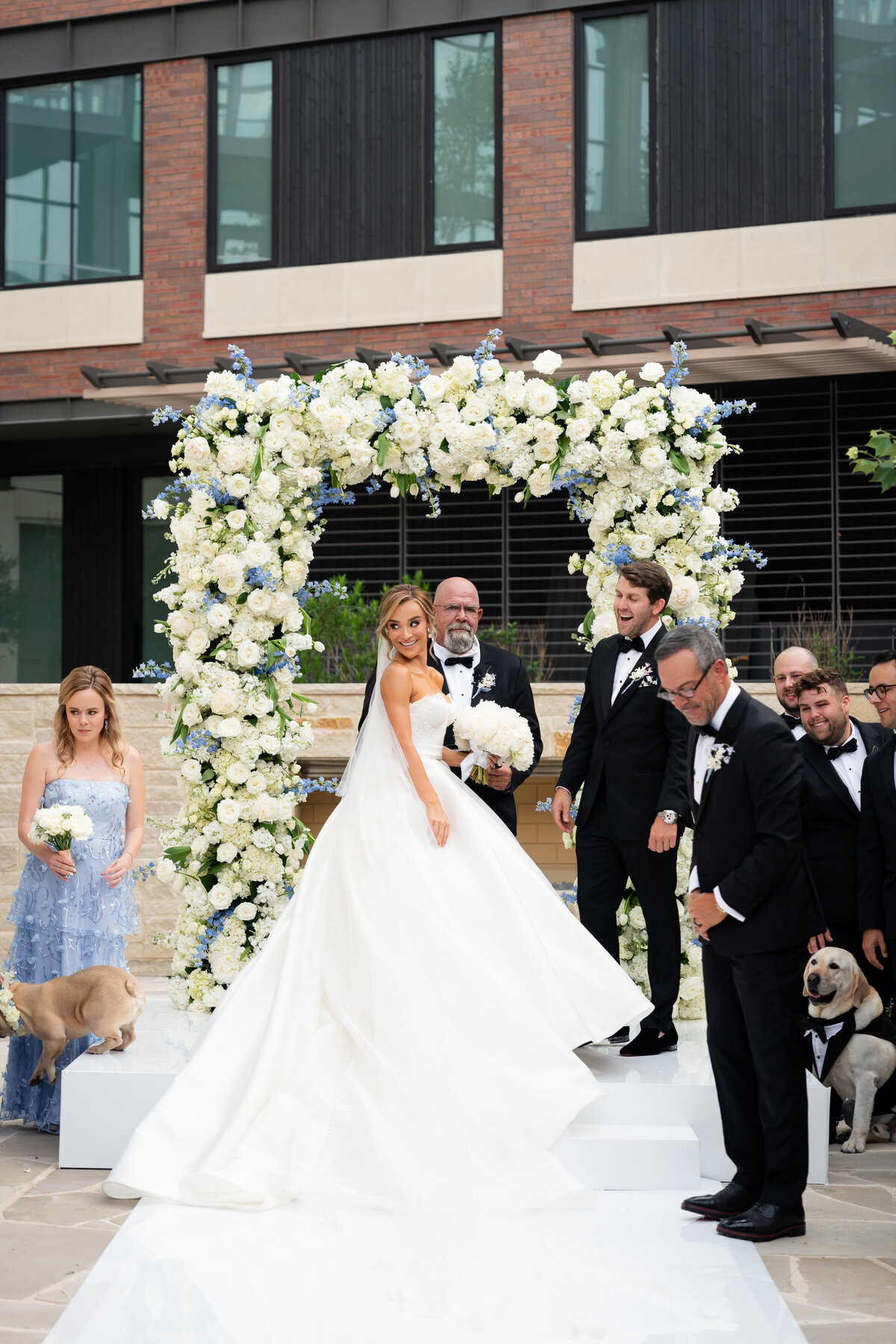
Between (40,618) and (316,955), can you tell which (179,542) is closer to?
(316,955)

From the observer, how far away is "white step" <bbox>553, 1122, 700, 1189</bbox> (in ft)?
17.8

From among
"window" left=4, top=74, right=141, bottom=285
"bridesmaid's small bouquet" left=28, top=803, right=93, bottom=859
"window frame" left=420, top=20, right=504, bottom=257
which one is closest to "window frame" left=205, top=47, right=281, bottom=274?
"window" left=4, top=74, right=141, bottom=285

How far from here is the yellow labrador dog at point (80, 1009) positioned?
6.16 meters

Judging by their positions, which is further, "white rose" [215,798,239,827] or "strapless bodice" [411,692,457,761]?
"white rose" [215,798,239,827]

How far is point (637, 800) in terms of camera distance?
6.29m

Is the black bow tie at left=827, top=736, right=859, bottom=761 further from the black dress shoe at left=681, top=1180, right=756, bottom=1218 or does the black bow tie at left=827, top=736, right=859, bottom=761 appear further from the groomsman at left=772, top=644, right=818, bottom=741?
the black dress shoe at left=681, top=1180, right=756, bottom=1218

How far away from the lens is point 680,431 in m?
7.04

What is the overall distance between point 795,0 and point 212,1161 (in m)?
11.3

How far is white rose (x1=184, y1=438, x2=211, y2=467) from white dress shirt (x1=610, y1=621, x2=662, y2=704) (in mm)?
2355

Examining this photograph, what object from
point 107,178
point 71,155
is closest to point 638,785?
point 107,178

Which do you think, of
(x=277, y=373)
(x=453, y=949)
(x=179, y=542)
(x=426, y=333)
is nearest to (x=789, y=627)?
(x=426, y=333)

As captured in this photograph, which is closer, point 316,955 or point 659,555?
point 316,955

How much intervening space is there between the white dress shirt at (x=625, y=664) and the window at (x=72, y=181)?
9546mm

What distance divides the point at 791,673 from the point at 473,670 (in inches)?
62.6
